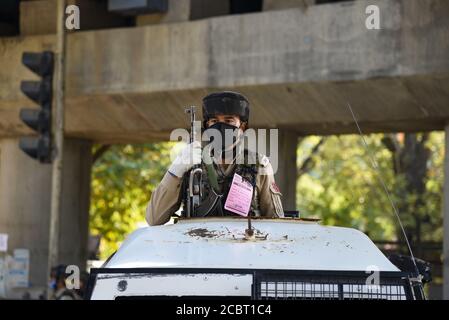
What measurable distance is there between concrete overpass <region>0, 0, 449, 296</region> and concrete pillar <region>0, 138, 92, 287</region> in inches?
2.0

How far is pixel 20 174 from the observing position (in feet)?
62.5

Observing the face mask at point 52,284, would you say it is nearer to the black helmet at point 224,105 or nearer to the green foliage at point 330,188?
the green foliage at point 330,188

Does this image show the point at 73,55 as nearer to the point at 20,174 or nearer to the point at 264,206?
the point at 20,174

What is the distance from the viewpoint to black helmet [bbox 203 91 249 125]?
293 inches

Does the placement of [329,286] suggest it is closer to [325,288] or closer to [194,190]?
[325,288]

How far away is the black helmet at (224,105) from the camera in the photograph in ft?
24.4

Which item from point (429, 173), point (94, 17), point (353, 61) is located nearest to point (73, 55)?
point (94, 17)

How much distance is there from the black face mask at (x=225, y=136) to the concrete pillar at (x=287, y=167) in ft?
30.2

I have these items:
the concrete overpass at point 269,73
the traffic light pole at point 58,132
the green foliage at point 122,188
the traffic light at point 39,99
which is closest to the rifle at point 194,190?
the concrete overpass at point 269,73

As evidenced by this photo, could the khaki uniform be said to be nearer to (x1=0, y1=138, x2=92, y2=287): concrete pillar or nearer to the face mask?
the face mask

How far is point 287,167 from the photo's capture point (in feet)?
56.1

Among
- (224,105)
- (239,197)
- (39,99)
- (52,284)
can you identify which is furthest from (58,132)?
(239,197)

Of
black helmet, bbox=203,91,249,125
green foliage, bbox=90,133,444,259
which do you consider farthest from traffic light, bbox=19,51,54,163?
black helmet, bbox=203,91,249,125
